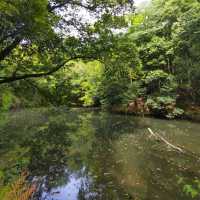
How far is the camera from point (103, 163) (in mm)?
10289

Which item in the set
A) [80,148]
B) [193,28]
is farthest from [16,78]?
[193,28]

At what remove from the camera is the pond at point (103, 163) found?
24.3ft

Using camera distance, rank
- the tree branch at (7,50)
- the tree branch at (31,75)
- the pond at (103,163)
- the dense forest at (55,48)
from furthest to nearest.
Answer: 1. the tree branch at (31,75)
2. the tree branch at (7,50)
3. the pond at (103,163)
4. the dense forest at (55,48)

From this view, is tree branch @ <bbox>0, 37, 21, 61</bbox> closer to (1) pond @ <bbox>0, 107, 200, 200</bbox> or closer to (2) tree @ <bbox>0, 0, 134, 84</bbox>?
(2) tree @ <bbox>0, 0, 134, 84</bbox>

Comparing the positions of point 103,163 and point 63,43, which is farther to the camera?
point 103,163

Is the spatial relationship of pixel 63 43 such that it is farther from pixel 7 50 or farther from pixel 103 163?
pixel 103 163

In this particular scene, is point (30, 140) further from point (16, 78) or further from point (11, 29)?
point (11, 29)

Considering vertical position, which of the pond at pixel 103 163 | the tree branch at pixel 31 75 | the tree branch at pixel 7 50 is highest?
the tree branch at pixel 7 50

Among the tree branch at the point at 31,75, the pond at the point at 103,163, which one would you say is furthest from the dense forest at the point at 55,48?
the pond at the point at 103,163

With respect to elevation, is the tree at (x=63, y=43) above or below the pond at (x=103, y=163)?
above

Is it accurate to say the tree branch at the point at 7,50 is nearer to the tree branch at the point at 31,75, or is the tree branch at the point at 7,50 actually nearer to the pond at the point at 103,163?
the tree branch at the point at 31,75

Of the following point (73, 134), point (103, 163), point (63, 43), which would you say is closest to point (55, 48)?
point (63, 43)

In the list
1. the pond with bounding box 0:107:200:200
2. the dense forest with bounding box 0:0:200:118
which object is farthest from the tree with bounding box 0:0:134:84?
the pond with bounding box 0:107:200:200

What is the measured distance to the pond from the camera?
24.3ft
